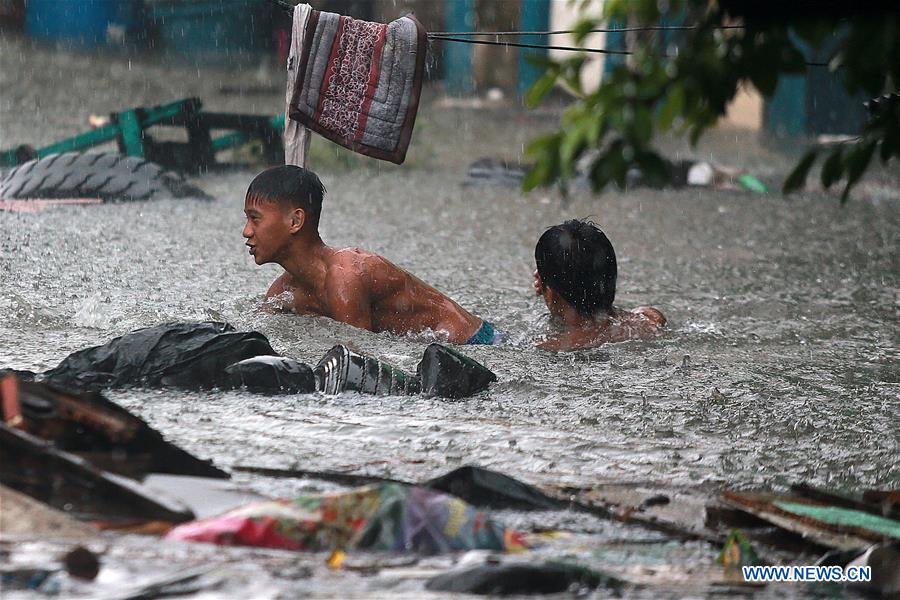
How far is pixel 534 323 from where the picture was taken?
6344mm

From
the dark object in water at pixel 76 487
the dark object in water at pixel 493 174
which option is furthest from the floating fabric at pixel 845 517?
the dark object in water at pixel 493 174

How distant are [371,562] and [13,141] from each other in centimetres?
1043

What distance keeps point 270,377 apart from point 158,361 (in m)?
0.41

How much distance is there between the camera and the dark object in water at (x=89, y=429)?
11.0ft

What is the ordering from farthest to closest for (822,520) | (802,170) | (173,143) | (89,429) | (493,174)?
(493,174) → (173,143) → (89,429) → (822,520) → (802,170)

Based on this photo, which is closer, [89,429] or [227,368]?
[89,429]

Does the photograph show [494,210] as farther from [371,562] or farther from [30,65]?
[30,65]

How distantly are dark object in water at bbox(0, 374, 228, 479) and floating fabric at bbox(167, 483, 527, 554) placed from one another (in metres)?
0.42

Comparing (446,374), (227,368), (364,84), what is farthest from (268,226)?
(446,374)

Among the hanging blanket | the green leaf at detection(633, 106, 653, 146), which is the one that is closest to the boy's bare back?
the hanging blanket

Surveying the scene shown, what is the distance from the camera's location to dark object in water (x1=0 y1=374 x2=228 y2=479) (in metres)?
3.36

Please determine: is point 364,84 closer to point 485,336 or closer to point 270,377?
point 485,336

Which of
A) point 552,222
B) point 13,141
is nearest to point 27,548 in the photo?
point 552,222

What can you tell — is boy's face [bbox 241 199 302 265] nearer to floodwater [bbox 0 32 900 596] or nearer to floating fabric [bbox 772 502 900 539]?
floodwater [bbox 0 32 900 596]
